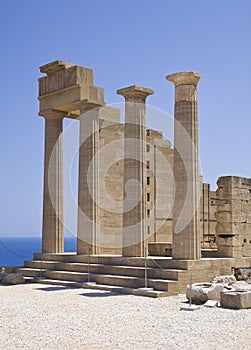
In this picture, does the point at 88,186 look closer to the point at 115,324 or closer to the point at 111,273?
the point at 111,273

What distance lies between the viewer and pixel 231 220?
21.7 meters

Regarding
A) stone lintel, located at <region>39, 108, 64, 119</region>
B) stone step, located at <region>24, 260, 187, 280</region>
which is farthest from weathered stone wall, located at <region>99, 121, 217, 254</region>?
stone step, located at <region>24, 260, 187, 280</region>

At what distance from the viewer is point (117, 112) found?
92.3 ft

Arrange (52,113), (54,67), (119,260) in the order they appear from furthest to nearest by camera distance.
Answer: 1. (52,113)
2. (54,67)
3. (119,260)

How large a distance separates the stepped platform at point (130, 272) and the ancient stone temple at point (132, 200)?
40 mm

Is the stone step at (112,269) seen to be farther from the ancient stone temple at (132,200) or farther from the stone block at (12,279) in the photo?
the stone block at (12,279)

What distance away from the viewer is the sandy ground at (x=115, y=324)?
35.7 ft

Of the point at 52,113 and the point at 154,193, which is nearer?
the point at 52,113

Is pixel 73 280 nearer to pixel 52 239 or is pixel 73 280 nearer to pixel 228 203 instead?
pixel 52 239

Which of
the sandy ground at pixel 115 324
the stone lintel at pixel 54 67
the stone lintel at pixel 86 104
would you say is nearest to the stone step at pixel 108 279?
the sandy ground at pixel 115 324

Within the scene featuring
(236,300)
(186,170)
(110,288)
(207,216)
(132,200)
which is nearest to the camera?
(236,300)

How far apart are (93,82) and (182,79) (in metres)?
6.23

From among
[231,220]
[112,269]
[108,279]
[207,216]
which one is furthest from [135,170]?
[207,216]

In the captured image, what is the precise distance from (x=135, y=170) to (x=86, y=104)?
14.5ft
